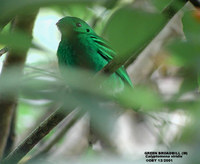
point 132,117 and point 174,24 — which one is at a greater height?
point 174,24

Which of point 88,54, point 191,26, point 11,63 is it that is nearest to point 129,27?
point 191,26

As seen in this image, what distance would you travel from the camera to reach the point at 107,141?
353cm

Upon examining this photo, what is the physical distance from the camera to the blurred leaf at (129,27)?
1.92ft

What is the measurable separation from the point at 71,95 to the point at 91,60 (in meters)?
1.64

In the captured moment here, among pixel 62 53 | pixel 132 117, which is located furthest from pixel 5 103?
pixel 132 117

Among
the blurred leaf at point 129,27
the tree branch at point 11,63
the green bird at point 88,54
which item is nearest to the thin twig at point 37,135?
the tree branch at point 11,63

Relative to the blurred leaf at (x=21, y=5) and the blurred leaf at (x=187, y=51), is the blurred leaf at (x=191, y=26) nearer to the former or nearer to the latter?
the blurred leaf at (x=187, y=51)

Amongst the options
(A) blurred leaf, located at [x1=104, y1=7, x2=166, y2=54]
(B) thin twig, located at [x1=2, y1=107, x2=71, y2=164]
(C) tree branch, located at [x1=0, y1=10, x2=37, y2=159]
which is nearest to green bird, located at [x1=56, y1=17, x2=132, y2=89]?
(C) tree branch, located at [x1=0, y1=10, x2=37, y2=159]


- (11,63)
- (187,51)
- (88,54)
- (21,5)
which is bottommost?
(88,54)

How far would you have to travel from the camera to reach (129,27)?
59 cm

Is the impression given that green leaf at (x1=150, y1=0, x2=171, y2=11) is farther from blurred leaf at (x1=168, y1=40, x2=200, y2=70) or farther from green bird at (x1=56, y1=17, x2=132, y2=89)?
green bird at (x1=56, y1=17, x2=132, y2=89)

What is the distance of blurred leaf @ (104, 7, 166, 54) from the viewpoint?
586mm

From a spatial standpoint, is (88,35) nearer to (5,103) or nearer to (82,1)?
(5,103)

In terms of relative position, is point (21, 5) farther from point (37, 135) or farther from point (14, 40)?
point (37, 135)
